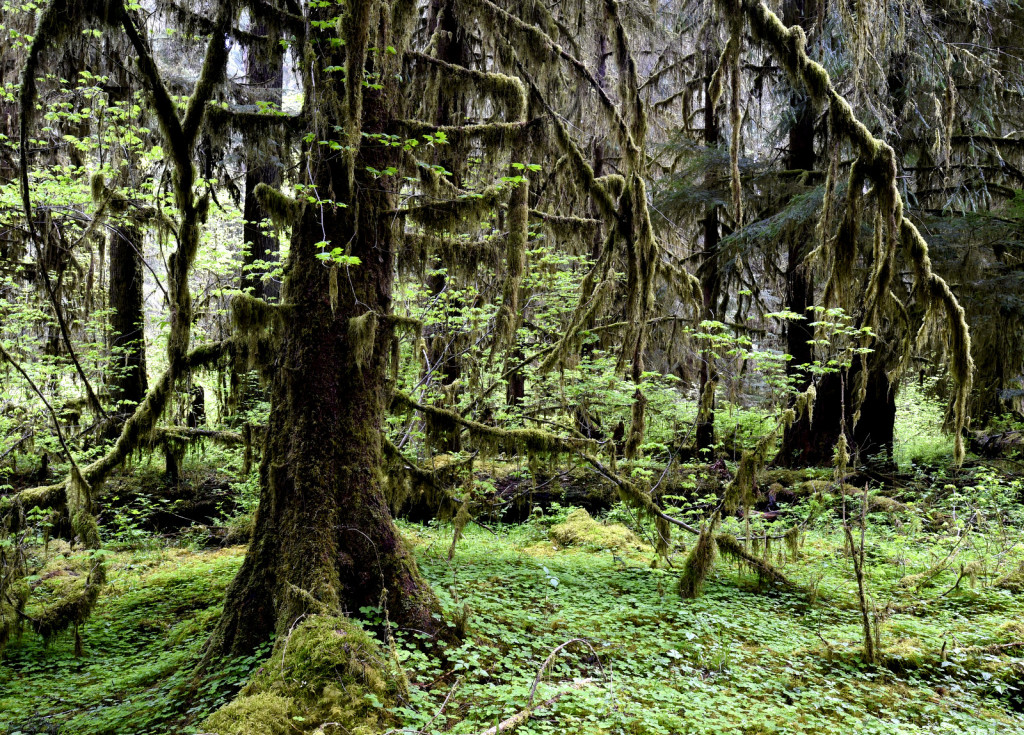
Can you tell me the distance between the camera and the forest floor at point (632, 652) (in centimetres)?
396

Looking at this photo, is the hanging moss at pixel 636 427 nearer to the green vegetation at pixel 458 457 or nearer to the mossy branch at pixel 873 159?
the green vegetation at pixel 458 457

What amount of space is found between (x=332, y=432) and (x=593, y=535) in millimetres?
5100

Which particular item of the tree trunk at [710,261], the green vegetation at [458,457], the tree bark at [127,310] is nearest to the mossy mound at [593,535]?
the green vegetation at [458,457]

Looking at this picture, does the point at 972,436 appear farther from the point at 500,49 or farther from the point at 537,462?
the point at 500,49

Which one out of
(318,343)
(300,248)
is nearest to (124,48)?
(300,248)

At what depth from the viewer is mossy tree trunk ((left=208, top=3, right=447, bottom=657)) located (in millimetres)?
4457

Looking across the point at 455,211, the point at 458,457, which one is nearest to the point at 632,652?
the point at 458,457

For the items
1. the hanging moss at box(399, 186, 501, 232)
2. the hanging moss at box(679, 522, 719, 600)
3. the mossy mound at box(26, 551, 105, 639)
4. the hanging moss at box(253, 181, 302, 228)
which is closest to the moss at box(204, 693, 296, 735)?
the mossy mound at box(26, 551, 105, 639)

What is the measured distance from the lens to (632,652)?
4.98 meters

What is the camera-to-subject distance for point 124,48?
8.41 meters

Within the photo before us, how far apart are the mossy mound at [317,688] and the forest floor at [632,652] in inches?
9.1

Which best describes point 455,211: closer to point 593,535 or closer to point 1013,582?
point 593,535

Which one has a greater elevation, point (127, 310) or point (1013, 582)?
point (127, 310)

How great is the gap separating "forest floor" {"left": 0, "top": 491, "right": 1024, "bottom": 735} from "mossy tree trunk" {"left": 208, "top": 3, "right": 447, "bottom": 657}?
0.36 meters
